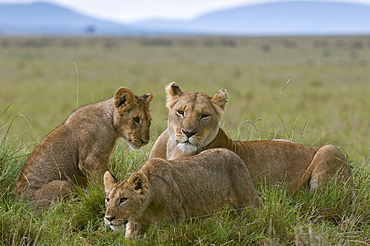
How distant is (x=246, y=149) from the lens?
5.60 meters

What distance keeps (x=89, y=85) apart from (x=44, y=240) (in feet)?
87.6

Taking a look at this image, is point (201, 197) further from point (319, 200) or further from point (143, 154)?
point (143, 154)

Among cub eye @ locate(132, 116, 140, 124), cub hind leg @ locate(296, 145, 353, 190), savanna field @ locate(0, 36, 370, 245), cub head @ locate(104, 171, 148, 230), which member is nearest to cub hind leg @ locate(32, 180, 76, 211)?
savanna field @ locate(0, 36, 370, 245)

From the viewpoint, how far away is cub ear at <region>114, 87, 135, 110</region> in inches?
220

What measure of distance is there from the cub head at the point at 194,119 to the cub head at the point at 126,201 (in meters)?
1.08

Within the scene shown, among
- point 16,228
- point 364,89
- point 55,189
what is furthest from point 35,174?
point 364,89

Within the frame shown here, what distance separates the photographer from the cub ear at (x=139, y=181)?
405cm

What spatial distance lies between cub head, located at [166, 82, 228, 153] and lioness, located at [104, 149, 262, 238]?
0.22 metres

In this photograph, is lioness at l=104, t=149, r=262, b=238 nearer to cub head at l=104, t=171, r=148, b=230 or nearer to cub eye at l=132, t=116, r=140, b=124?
cub head at l=104, t=171, r=148, b=230

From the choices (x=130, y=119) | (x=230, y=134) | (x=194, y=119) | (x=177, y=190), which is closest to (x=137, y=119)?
(x=130, y=119)

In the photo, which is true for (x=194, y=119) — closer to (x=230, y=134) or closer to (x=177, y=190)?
(x=177, y=190)

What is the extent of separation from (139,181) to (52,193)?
1.42 m

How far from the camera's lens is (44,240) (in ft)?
14.2

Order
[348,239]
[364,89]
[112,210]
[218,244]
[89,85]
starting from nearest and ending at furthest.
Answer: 1. [112,210]
2. [218,244]
3. [348,239]
4. [364,89]
5. [89,85]
